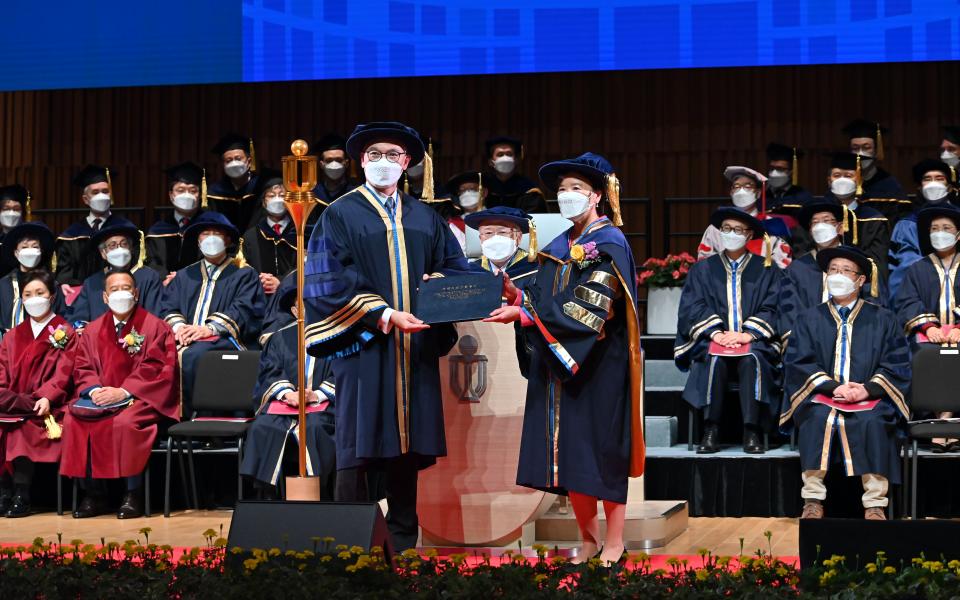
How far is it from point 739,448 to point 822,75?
5.71 m

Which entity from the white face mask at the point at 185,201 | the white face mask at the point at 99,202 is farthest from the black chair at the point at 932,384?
the white face mask at the point at 99,202

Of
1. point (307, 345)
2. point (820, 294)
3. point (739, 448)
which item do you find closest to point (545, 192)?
point (820, 294)

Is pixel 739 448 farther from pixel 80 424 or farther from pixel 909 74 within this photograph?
pixel 909 74

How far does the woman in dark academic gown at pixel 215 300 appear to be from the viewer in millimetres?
8742

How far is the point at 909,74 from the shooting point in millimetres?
12211

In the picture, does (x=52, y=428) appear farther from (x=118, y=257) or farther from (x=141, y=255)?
(x=141, y=255)

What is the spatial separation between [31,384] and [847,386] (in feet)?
16.7

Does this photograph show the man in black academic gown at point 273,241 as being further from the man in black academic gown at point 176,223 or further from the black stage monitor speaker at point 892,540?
the black stage monitor speaker at point 892,540

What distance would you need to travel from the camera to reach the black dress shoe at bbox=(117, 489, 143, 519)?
25.2ft

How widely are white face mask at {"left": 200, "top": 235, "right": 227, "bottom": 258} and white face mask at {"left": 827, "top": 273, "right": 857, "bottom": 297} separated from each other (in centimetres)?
421

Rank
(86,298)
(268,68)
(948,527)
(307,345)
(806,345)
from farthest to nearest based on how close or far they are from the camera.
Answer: (268,68) < (86,298) < (806,345) < (307,345) < (948,527)

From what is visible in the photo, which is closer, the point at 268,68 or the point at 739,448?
the point at 739,448

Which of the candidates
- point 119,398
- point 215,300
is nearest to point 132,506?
point 119,398

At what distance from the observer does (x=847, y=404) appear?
23.4 ft
